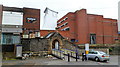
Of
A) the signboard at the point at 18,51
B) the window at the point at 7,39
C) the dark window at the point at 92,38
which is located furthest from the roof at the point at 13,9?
the dark window at the point at 92,38

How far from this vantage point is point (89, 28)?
34.5 metres

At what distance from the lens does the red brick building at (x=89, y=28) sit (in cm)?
3272

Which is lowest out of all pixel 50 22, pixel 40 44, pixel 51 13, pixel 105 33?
pixel 40 44

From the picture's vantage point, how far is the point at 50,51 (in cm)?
1992

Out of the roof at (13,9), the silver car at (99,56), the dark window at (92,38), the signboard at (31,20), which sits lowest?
the silver car at (99,56)

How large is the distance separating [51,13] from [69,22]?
688 centimetres

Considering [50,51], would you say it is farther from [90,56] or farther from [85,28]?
[85,28]

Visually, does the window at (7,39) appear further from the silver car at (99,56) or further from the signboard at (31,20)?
the silver car at (99,56)

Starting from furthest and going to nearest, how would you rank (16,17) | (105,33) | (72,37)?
(105,33), (72,37), (16,17)

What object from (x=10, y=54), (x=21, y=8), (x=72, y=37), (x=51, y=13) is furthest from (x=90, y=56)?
(x=21, y=8)

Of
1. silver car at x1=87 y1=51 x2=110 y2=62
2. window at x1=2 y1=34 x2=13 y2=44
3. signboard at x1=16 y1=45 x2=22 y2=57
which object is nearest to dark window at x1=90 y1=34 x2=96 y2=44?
silver car at x1=87 y1=51 x2=110 y2=62

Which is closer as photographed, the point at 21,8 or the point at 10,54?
the point at 10,54

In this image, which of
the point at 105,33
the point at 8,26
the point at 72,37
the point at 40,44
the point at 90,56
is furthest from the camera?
the point at 105,33

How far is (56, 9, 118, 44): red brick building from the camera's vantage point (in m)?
32.7
